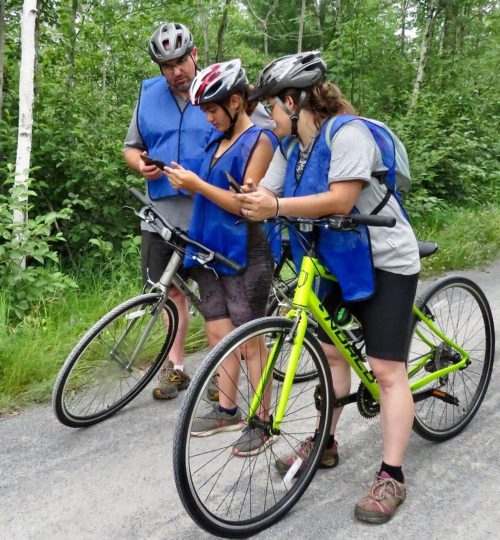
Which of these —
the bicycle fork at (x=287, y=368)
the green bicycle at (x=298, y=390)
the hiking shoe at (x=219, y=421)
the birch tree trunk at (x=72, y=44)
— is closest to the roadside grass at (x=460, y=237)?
the green bicycle at (x=298, y=390)

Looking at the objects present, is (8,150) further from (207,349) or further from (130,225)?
(207,349)

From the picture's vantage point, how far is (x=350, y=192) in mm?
2152

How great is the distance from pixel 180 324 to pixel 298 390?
34.3 inches

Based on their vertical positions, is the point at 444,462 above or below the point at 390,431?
below

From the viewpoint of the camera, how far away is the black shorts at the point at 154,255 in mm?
3469

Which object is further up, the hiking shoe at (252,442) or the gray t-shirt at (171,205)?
the gray t-shirt at (171,205)

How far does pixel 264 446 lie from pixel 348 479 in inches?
18.9

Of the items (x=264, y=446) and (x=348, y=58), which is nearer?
(x=264, y=446)

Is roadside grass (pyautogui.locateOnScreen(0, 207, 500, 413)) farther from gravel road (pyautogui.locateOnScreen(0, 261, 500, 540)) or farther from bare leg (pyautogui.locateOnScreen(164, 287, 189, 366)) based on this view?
bare leg (pyautogui.locateOnScreen(164, 287, 189, 366))

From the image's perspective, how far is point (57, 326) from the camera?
170 inches

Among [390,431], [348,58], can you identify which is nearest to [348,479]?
[390,431]

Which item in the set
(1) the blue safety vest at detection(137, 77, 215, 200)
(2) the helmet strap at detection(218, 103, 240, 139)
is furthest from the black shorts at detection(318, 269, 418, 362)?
(1) the blue safety vest at detection(137, 77, 215, 200)

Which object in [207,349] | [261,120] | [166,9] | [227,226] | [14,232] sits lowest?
[207,349]

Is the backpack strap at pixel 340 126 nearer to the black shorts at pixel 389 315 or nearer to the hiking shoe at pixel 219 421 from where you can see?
the black shorts at pixel 389 315
